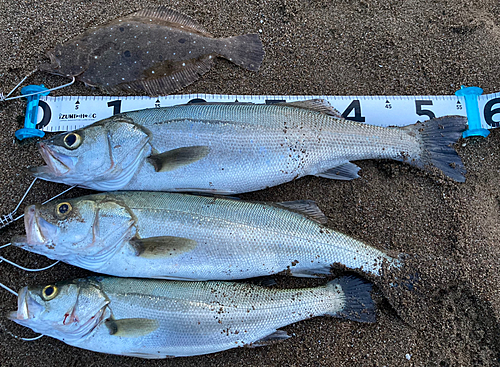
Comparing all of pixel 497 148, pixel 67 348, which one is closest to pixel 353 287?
pixel 497 148

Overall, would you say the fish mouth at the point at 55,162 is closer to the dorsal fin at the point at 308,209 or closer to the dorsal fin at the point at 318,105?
the dorsal fin at the point at 308,209

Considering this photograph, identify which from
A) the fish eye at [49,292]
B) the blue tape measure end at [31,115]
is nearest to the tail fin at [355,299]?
the fish eye at [49,292]

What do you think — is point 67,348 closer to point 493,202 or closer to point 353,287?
point 353,287

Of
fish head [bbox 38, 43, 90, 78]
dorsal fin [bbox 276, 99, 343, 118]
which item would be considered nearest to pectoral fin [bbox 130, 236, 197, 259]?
dorsal fin [bbox 276, 99, 343, 118]

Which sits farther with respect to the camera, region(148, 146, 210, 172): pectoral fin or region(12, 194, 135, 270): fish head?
region(148, 146, 210, 172): pectoral fin

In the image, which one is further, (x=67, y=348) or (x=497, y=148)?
(x=497, y=148)

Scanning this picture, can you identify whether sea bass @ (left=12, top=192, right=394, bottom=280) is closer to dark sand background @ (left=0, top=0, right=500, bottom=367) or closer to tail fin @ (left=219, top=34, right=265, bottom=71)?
dark sand background @ (left=0, top=0, right=500, bottom=367)
